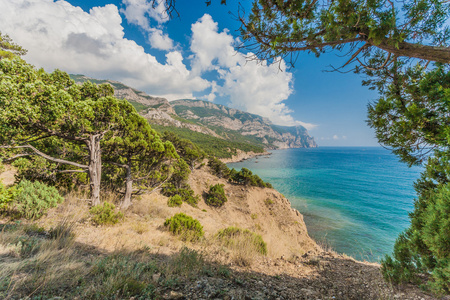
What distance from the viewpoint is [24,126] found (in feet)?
16.5

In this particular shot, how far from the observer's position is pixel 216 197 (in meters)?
18.8

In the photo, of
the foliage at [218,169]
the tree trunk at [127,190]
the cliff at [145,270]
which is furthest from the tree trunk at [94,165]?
the foliage at [218,169]

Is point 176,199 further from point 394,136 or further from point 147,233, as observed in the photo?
point 394,136

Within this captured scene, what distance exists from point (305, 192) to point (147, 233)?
36629mm

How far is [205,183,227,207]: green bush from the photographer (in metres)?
18.5

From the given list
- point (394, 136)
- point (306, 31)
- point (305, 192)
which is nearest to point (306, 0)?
point (306, 31)

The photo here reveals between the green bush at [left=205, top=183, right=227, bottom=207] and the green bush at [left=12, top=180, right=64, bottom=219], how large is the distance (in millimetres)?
14589

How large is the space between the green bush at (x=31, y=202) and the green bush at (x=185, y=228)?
400 cm

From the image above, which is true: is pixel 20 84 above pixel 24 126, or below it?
above

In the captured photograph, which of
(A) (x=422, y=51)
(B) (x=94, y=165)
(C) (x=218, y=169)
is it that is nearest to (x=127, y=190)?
(B) (x=94, y=165)

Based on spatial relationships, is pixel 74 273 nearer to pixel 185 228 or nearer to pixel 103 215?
pixel 103 215

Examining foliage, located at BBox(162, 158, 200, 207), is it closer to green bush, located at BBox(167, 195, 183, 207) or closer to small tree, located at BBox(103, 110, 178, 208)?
green bush, located at BBox(167, 195, 183, 207)

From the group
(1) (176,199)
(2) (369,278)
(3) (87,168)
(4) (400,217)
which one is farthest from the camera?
(4) (400,217)

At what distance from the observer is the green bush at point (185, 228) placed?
19.7ft
